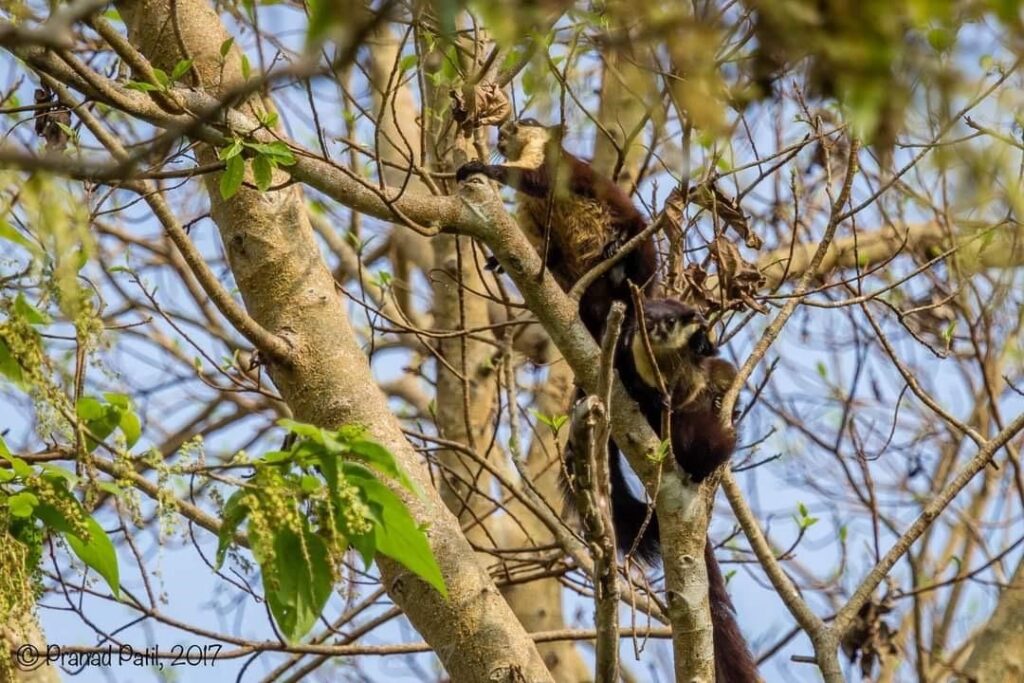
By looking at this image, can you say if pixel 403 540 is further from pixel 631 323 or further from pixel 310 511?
pixel 631 323

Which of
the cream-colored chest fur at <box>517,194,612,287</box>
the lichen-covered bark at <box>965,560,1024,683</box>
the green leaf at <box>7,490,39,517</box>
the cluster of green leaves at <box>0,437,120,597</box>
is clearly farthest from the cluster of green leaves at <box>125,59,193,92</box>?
the lichen-covered bark at <box>965,560,1024,683</box>

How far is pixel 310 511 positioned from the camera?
8.69 ft

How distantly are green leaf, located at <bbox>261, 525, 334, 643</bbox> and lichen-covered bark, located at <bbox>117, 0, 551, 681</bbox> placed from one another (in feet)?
2.76

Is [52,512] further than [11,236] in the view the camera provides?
Yes

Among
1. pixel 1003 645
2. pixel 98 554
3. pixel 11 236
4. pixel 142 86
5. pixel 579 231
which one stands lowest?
pixel 98 554

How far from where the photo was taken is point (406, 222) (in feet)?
11.2

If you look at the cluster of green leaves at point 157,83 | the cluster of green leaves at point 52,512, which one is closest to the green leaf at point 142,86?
the cluster of green leaves at point 157,83

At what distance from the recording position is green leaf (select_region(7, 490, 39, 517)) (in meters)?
2.68

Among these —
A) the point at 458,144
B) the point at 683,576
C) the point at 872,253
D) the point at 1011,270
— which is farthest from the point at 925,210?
the point at 683,576

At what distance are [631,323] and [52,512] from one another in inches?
96.2

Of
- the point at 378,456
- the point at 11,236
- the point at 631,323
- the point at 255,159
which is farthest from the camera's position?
the point at 631,323

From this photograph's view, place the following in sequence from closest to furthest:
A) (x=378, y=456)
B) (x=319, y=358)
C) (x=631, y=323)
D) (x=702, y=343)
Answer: (x=378, y=456)
(x=319, y=358)
(x=702, y=343)
(x=631, y=323)

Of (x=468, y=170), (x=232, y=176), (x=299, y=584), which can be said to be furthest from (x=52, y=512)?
(x=468, y=170)

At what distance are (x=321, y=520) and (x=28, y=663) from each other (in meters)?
1.28
